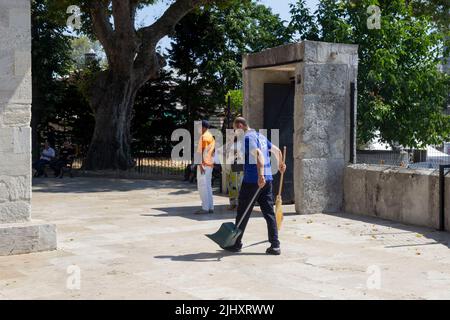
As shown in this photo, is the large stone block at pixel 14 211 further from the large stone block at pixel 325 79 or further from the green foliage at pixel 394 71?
the green foliage at pixel 394 71

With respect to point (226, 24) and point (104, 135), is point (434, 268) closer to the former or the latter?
point (104, 135)

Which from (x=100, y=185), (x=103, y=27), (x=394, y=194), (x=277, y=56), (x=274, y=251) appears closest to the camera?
(x=274, y=251)

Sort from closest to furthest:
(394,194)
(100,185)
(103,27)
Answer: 1. (394,194)
2. (100,185)
3. (103,27)

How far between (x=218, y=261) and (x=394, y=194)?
459cm

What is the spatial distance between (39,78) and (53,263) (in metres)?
19.8

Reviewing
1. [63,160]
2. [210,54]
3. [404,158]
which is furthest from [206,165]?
[210,54]

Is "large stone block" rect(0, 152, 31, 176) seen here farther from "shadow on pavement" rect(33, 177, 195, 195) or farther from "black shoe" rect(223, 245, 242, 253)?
"shadow on pavement" rect(33, 177, 195, 195)

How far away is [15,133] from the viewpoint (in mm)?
8289

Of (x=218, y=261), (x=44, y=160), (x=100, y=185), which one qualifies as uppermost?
(x=44, y=160)

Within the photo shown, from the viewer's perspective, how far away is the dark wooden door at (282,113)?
45.6 feet

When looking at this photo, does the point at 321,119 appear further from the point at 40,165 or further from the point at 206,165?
the point at 40,165

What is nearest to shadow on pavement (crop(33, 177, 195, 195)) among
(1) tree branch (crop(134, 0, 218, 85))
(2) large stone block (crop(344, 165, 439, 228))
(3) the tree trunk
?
(3) the tree trunk

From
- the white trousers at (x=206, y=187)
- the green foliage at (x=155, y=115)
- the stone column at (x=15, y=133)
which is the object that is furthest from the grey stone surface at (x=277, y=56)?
the green foliage at (x=155, y=115)

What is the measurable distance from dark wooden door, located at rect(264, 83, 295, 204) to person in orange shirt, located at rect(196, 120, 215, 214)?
2.38 m
